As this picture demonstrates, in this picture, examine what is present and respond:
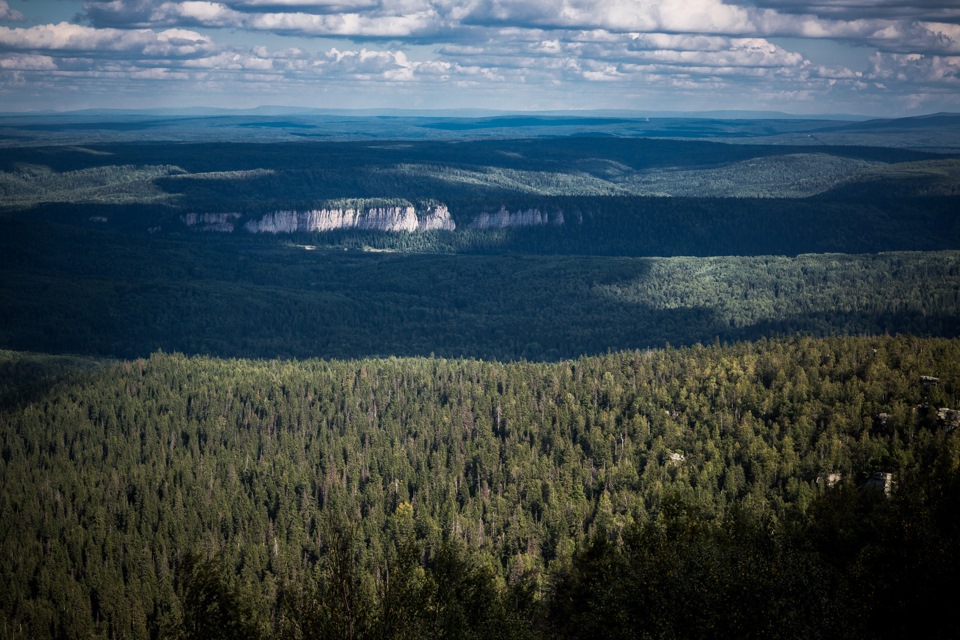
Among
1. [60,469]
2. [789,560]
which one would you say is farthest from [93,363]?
[789,560]

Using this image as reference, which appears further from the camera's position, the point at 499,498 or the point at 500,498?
the point at 500,498

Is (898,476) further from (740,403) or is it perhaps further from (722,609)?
(722,609)

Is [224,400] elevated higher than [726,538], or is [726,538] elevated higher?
[726,538]

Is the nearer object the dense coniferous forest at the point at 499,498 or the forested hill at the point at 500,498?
the dense coniferous forest at the point at 499,498

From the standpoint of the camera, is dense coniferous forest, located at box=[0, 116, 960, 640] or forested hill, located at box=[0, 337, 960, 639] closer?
dense coniferous forest, located at box=[0, 116, 960, 640]

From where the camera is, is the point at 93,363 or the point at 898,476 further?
the point at 93,363

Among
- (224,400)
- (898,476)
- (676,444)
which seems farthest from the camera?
(224,400)

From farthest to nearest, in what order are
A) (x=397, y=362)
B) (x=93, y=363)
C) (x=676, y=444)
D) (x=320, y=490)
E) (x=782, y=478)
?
(x=93, y=363) < (x=397, y=362) < (x=320, y=490) < (x=676, y=444) < (x=782, y=478)

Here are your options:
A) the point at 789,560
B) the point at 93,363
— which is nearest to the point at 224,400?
the point at 93,363
